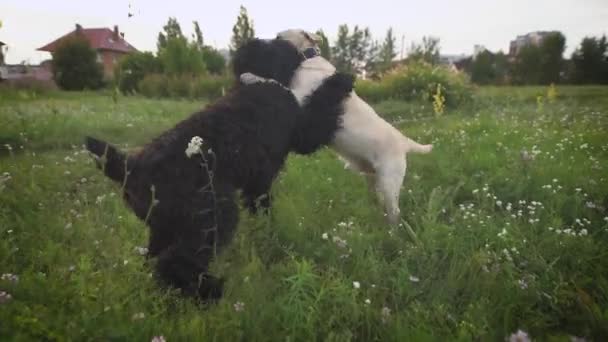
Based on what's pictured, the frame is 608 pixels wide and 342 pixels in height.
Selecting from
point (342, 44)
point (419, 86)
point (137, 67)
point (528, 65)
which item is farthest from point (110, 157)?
point (342, 44)

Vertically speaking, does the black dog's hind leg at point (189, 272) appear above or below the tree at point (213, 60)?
below

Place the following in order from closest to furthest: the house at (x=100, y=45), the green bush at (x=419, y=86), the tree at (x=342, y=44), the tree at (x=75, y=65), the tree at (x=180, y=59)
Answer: the green bush at (x=419, y=86)
the house at (x=100, y=45)
the tree at (x=75, y=65)
the tree at (x=180, y=59)
the tree at (x=342, y=44)

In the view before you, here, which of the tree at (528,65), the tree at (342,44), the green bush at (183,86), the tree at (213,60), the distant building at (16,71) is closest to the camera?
the distant building at (16,71)

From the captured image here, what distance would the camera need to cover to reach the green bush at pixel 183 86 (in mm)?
17062

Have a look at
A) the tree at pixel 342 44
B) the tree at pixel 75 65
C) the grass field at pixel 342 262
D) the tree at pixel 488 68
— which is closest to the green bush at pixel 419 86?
the grass field at pixel 342 262

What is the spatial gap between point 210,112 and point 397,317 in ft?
5.44

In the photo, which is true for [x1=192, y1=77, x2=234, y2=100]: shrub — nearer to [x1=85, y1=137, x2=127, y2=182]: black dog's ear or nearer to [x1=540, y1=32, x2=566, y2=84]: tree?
[x1=85, y1=137, x2=127, y2=182]: black dog's ear

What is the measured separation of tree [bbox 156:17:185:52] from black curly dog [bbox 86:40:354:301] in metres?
20.3

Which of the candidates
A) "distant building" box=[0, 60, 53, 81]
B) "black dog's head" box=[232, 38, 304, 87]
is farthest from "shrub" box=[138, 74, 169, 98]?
"black dog's head" box=[232, 38, 304, 87]

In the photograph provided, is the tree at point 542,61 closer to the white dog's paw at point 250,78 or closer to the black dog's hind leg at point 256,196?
the white dog's paw at point 250,78

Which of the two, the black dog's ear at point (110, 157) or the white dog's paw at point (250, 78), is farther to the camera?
the white dog's paw at point (250, 78)

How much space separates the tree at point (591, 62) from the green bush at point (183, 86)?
59.4 feet

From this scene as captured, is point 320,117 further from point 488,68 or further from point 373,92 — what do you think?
point 488,68

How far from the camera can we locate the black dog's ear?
220 centimetres
